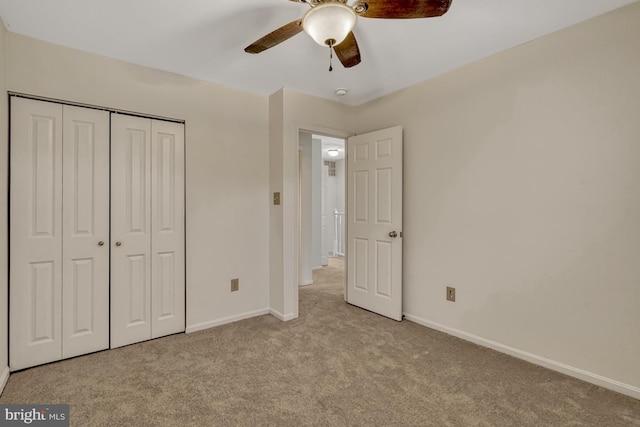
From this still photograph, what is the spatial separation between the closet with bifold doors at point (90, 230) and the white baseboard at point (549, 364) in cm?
243

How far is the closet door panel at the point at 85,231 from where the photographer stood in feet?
7.49

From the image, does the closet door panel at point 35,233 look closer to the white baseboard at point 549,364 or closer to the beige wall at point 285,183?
the beige wall at point 285,183

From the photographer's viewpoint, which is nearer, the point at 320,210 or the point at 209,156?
the point at 209,156

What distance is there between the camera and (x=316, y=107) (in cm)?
331

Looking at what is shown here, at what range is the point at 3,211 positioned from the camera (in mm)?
2012

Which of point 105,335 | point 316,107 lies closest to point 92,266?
point 105,335

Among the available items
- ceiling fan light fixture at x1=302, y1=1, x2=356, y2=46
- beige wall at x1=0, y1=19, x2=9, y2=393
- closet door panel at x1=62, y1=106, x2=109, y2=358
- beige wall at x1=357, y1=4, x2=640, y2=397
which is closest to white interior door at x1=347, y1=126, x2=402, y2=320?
beige wall at x1=357, y1=4, x2=640, y2=397

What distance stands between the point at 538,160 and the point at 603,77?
1.94 ft

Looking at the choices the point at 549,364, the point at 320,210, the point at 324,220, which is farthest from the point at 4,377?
the point at 324,220

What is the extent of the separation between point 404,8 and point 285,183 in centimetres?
189

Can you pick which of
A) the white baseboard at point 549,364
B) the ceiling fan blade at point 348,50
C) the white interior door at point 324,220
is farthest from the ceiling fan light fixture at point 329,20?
the white interior door at point 324,220

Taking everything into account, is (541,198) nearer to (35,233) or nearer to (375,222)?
(375,222)

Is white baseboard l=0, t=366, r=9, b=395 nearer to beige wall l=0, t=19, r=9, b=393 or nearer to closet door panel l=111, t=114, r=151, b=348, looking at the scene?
beige wall l=0, t=19, r=9, b=393

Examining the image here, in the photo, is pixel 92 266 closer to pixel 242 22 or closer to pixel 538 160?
pixel 242 22
